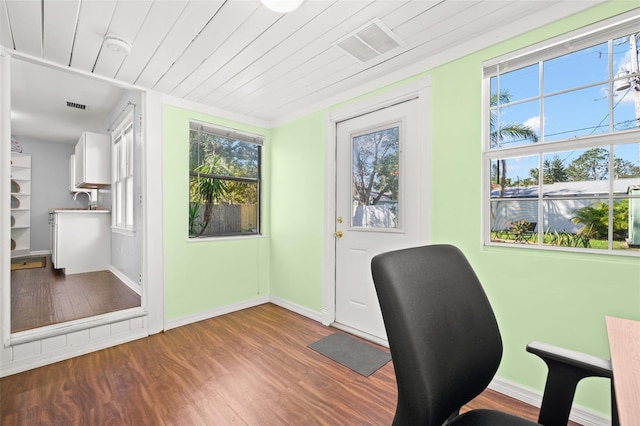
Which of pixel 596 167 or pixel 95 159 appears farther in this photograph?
pixel 95 159

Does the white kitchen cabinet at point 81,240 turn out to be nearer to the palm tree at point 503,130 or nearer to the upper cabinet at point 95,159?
the upper cabinet at point 95,159

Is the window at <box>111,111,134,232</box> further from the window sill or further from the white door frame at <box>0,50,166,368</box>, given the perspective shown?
the window sill

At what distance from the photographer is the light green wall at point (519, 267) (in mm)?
1588

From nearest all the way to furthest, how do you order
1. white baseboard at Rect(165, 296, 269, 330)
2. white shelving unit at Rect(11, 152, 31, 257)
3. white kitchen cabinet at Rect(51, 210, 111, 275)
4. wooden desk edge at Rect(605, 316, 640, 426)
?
1. wooden desk edge at Rect(605, 316, 640, 426)
2. white baseboard at Rect(165, 296, 269, 330)
3. white kitchen cabinet at Rect(51, 210, 111, 275)
4. white shelving unit at Rect(11, 152, 31, 257)

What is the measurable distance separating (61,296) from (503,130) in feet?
16.0

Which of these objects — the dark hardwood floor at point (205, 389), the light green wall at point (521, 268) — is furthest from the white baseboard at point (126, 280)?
the light green wall at point (521, 268)

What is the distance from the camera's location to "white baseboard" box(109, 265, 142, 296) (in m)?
3.60

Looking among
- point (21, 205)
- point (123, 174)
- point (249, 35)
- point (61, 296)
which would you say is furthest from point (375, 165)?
point (21, 205)

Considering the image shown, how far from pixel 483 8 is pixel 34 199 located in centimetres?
846

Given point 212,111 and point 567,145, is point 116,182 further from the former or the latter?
point 567,145

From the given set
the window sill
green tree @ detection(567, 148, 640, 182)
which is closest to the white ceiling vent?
green tree @ detection(567, 148, 640, 182)

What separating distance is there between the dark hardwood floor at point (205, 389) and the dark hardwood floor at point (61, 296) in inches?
26.3

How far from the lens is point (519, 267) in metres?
1.88

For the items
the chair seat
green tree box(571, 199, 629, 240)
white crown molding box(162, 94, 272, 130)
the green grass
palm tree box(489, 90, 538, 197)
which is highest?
white crown molding box(162, 94, 272, 130)
